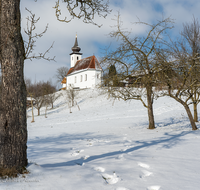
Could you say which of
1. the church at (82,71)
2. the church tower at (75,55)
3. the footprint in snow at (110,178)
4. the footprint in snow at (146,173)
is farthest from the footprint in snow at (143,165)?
the church tower at (75,55)

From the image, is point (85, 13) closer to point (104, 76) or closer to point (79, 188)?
point (79, 188)

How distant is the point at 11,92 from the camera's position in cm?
365

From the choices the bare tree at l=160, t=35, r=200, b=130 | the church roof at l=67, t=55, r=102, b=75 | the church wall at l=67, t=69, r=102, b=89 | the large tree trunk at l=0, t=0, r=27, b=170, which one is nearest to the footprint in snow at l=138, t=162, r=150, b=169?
the large tree trunk at l=0, t=0, r=27, b=170

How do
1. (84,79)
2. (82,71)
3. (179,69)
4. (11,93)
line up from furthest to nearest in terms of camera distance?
(82,71)
(84,79)
(179,69)
(11,93)

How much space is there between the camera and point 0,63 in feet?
12.4

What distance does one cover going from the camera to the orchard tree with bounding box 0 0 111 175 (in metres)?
3.60

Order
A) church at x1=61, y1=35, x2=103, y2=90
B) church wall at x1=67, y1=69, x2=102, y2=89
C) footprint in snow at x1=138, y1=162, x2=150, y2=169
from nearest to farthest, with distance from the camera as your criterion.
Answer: footprint in snow at x1=138, y1=162, x2=150, y2=169, church wall at x1=67, y1=69, x2=102, y2=89, church at x1=61, y1=35, x2=103, y2=90

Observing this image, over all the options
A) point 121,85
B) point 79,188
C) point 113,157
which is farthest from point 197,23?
point 79,188

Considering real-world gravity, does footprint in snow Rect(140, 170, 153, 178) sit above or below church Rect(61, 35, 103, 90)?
below

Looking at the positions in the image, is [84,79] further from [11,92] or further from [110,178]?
[110,178]

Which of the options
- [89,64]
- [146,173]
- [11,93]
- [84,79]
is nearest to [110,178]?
[146,173]

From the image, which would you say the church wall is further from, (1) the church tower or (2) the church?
(1) the church tower

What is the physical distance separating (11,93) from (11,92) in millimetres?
21

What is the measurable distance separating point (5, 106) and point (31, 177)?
150 centimetres
